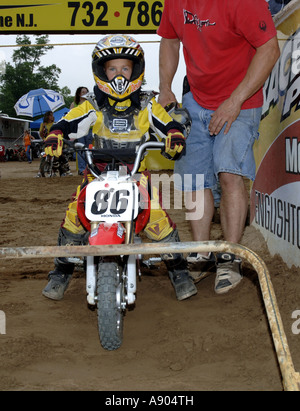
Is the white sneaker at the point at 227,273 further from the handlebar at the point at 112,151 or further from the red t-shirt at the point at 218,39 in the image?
A: the red t-shirt at the point at 218,39

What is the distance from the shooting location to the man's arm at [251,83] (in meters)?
3.34

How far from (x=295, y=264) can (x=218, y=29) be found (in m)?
1.70

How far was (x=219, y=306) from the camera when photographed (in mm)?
3277

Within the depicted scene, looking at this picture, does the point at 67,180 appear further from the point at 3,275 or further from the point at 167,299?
the point at 167,299

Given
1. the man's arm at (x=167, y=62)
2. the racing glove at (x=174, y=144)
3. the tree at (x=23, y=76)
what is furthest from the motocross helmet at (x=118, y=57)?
the tree at (x=23, y=76)

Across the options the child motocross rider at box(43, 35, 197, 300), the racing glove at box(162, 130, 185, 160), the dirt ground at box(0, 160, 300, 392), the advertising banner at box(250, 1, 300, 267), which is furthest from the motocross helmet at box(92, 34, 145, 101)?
the dirt ground at box(0, 160, 300, 392)

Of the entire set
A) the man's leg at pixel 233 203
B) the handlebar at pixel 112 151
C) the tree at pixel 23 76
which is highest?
the handlebar at pixel 112 151

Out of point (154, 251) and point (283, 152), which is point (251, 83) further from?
point (154, 251)

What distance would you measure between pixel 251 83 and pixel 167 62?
1.02 metres

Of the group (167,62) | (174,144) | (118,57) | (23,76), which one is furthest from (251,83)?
(23,76)

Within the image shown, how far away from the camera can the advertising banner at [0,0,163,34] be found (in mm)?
8328

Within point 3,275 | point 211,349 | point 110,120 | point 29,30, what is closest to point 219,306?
point 211,349

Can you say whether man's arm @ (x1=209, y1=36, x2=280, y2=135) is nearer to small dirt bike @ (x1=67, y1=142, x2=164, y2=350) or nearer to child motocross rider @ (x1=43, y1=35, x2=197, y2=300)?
child motocross rider @ (x1=43, y1=35, x2=197, y2=300)

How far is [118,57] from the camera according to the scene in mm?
3244
